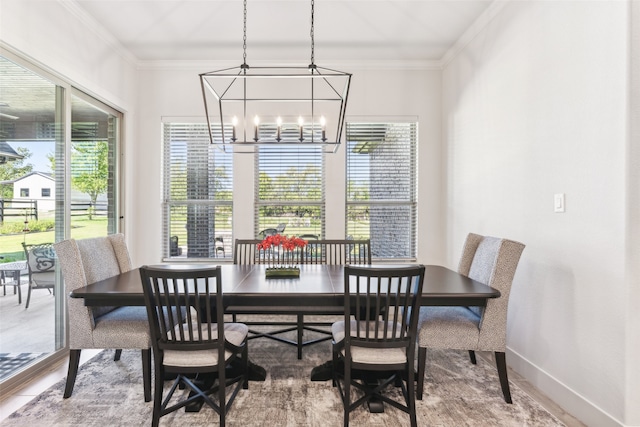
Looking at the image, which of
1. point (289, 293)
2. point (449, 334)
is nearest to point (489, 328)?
point (449, 334)

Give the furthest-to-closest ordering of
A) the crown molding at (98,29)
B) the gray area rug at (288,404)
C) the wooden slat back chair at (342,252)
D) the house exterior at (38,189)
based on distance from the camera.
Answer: the wooden slat back chair at (342,252)
the crown molding at (98,29)
the house exterior at (38,189)
the gray area rug at (288,404)

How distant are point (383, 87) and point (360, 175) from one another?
1.07m

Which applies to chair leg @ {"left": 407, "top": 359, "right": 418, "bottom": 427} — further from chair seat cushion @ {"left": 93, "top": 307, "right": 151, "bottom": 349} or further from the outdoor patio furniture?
the outdoor patio furniture

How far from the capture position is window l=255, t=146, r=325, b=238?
4043 mm

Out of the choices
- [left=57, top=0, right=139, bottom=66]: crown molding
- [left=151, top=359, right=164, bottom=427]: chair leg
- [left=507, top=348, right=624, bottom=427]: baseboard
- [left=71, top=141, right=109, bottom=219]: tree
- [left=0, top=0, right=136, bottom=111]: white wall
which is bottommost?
[left=507, top=348, right=624, bottom=427]: baseboard

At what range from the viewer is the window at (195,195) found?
4039 mm

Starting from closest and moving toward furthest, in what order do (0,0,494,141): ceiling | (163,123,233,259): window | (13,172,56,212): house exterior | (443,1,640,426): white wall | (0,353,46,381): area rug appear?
1. (443,1,640,426): white wall
2. (0,353,46,381): area rug
3. (13,172,56,212): house exterior
4. (0,0,494,141): ceiling
5. (163,123,233,259): window

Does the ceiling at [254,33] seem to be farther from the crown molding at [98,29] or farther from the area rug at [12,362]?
the area rug at [12,362]

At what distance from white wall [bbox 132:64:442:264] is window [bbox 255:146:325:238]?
114 millimetres

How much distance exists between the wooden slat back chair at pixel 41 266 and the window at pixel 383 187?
286cm

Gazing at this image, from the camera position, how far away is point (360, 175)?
4062mm

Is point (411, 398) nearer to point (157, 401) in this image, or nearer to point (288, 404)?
point (288, 404)

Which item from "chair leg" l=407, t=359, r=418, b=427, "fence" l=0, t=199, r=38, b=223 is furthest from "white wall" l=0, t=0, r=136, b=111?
"chair leg" l=407, t=359, r=418, b=427

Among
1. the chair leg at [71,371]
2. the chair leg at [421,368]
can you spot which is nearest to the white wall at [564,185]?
the chair leg at [421,368]
